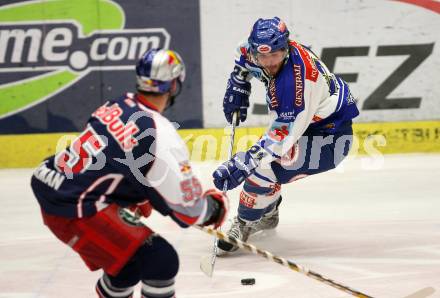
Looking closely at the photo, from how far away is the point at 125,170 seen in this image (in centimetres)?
266

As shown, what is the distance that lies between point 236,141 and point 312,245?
92.3 inches

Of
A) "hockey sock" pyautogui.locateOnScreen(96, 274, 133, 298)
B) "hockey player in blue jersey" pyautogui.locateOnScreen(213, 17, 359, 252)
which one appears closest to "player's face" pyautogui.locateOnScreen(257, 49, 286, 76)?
"hockey player in blue jersey" pyautogui.locateOnScreen(213, 17, 359, 252)

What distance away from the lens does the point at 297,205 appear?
17.7ft

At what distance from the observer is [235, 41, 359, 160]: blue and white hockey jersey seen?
158 inches

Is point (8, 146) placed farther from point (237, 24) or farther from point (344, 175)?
point (344, 175)

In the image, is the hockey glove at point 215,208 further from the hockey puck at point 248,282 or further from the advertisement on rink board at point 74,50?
the advertisement on rink board at point 74,50

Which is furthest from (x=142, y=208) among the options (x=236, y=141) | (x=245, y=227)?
(x=236, y=141)

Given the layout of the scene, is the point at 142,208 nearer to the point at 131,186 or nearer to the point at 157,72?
the point at 131,186

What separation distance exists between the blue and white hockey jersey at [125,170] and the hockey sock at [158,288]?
0.20 m

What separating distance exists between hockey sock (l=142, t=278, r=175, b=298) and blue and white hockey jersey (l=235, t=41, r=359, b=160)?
4.63ft

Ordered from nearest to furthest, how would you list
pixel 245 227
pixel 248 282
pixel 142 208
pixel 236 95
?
pixel 142 208 → pixel 248 282 → pixel 245 227 → pixel 236 95

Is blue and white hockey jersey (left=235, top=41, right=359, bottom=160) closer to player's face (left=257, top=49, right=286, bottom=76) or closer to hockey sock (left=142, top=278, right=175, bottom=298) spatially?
player's face (left=257, top=49, right=286, bottom=76)

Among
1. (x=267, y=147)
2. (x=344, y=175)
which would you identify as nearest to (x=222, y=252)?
(x=267, y=147)

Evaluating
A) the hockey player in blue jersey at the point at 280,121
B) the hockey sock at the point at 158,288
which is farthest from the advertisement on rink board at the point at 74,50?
the hockey sock at the point at 158,288
